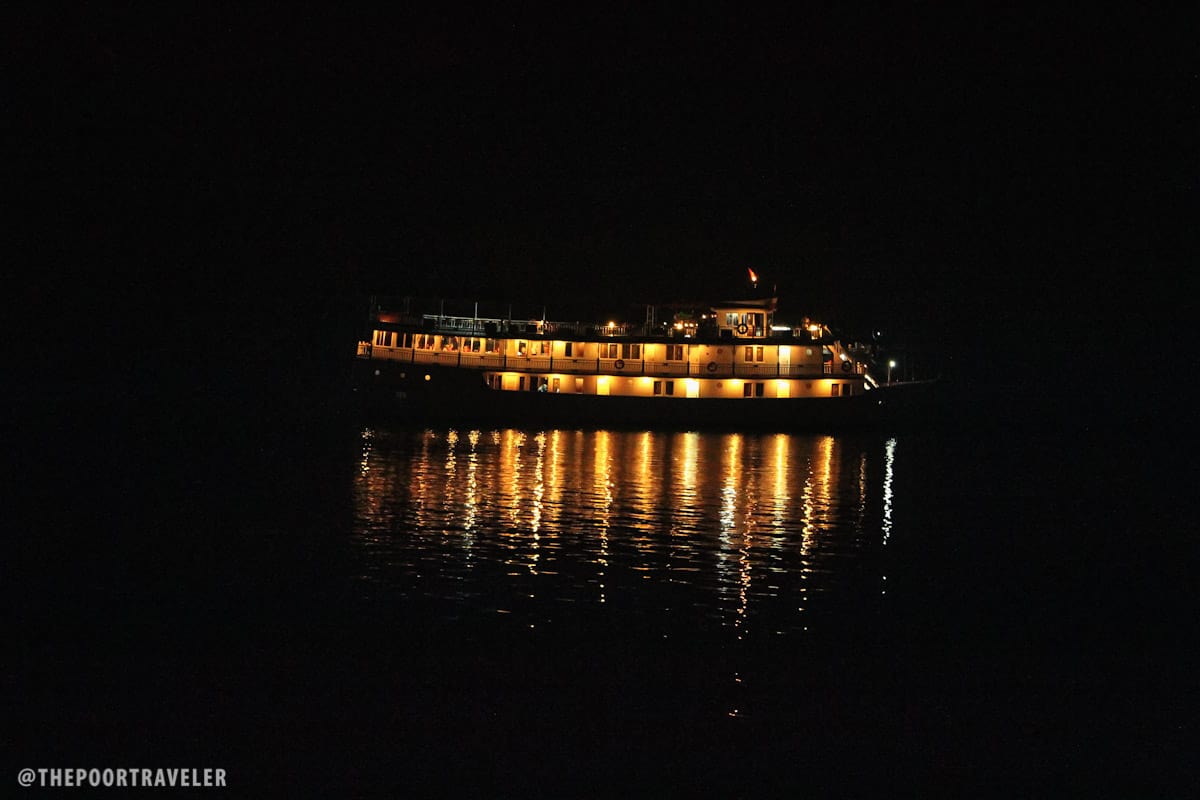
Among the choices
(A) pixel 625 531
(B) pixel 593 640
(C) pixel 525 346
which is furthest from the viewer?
(C) pixel 525 346

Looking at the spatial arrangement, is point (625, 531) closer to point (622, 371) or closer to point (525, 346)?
point (622, 371)

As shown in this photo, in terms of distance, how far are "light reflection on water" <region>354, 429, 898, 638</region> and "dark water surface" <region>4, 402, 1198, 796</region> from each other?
11 cm

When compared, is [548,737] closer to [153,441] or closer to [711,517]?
[711,517]

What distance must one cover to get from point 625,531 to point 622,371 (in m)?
29.8

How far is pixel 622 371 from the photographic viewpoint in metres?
51.4

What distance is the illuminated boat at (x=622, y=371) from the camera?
1957 inches

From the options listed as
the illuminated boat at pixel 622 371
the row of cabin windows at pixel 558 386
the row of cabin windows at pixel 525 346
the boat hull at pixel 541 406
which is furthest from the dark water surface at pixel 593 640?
the row of cabin windows at pixel 525 346

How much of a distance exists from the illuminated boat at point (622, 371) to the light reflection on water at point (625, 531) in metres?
11.0

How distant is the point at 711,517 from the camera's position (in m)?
24.0

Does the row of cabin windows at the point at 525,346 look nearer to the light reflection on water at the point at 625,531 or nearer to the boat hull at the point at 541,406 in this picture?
the boat hull at the point at 541,406

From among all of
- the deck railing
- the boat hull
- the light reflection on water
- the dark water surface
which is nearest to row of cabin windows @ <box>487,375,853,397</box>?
the deck railing

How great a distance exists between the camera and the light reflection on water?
16156 mm

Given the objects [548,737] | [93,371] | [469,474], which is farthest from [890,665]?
[93,371]

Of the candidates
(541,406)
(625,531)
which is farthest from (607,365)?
(625,531)
